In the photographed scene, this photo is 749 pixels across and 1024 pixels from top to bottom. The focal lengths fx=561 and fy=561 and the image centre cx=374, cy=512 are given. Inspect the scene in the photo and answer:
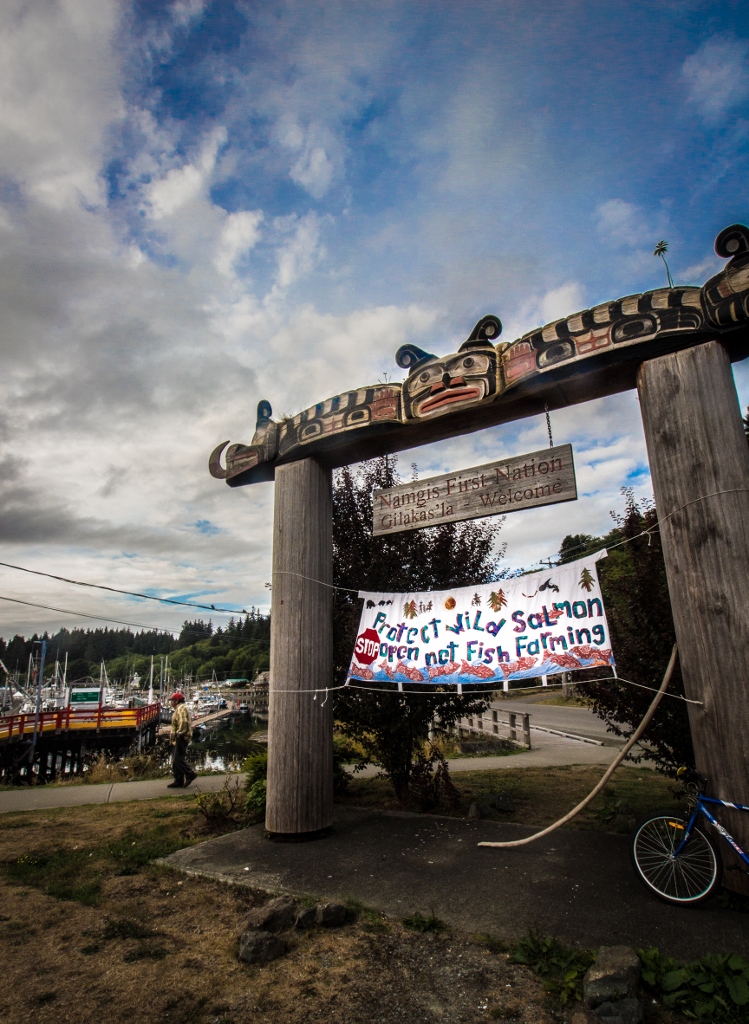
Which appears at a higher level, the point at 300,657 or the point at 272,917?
the point at 300,657

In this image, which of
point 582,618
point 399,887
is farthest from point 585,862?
point 582,618

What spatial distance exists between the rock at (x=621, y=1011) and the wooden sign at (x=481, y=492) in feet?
11.8

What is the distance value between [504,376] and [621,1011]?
4.80 m

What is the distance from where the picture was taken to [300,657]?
6188 millimetres

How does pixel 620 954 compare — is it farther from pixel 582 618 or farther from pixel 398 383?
pixel 398 383

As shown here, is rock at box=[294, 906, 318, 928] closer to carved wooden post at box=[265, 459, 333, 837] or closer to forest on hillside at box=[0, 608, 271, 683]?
carved wooden post at box=[265, 459, 333, 837]

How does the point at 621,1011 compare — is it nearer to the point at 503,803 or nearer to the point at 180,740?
the point at 503,803

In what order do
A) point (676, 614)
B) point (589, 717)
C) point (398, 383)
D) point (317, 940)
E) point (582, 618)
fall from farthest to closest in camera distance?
point (589, 717) → point (398, 383) → point (582, 618) → point (676, 614) → point (317, 940)

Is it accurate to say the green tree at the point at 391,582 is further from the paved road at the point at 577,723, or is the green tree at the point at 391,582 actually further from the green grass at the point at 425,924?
the paved road at the point at 577,723

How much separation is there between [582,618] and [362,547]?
3458 mm

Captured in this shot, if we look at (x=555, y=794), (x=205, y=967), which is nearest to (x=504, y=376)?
(x=205, y=967)

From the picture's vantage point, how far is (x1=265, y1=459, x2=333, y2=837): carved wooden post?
5852 mm

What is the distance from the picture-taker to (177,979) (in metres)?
3.13

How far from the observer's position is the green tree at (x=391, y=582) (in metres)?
6.85
